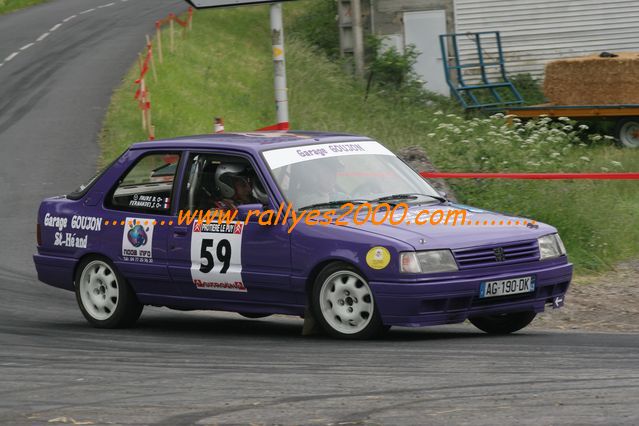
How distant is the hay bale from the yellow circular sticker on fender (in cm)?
1888

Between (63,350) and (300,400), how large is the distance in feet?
9.84

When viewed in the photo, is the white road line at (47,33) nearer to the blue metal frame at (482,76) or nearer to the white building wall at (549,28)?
the blue metal frame at (482,76)

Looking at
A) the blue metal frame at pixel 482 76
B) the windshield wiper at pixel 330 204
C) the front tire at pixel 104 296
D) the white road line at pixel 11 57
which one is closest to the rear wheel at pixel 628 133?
the blue metal frame at pixel 482 76

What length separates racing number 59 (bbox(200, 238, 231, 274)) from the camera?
9.84 metres

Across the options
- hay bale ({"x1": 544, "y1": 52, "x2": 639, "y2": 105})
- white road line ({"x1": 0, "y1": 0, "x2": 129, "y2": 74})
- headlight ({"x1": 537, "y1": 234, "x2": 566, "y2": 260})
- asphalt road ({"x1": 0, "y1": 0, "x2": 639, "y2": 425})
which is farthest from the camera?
white road line ({"x1": 0, "y1": 0, "x2": 129, "y2": 74})

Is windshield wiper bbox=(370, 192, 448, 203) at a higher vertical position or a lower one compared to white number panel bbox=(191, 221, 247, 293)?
higher

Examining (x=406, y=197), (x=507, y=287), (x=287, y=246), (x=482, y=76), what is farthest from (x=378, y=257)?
(x=482, y=76)

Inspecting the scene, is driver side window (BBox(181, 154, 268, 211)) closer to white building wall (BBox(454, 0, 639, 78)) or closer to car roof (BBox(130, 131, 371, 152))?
car roof (BBox(130, 131, 371, 152))

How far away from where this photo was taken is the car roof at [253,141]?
10086 mm

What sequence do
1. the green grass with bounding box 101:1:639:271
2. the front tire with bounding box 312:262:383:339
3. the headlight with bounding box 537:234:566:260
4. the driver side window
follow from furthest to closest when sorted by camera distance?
the green grass with bounding box 101:1:639:271, the driver side window, the headlight with bounding box 537:234:566:260, the front tire with bounding box 312:262:383:339

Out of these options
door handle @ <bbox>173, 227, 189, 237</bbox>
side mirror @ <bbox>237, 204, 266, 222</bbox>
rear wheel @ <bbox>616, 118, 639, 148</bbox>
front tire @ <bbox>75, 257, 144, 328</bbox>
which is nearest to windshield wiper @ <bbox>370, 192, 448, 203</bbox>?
side mirror @ <bbox>237, 204, 266, 222</bbox>

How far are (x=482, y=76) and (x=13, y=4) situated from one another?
21467mm

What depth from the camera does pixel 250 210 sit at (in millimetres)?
9570

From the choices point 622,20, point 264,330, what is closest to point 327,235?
point 264,330
